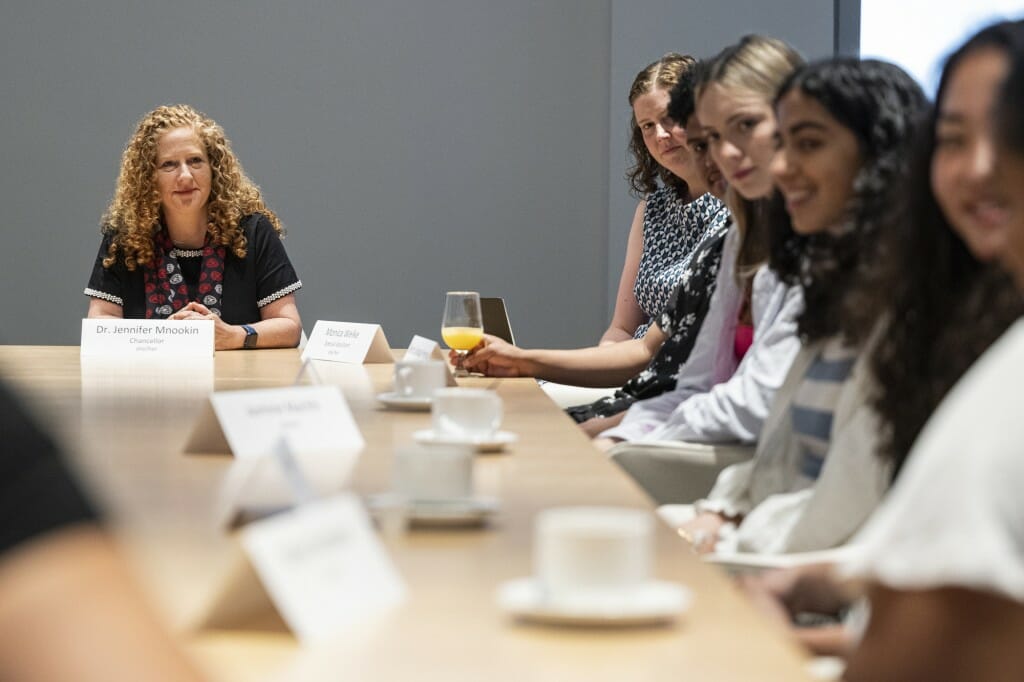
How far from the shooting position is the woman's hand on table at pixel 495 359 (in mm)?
3156

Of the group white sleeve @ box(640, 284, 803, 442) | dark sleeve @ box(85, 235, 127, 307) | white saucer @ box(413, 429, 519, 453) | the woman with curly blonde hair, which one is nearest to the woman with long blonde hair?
white sleeve @ box(640, 284, 803, 442)

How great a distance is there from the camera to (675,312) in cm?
311

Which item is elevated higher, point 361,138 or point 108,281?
point 361,138

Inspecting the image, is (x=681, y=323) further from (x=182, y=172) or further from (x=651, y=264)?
(x=182, y=172)

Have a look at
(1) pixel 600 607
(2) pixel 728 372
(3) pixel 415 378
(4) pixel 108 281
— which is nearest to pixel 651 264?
(2) pixel 728 372

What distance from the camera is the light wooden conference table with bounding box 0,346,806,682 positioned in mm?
851

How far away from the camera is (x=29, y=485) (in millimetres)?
489

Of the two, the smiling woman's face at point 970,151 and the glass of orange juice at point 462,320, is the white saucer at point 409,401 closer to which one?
the glass of orange juice at point 462,320

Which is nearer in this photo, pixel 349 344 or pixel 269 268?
pixel 349 344

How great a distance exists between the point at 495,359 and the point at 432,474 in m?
1.85

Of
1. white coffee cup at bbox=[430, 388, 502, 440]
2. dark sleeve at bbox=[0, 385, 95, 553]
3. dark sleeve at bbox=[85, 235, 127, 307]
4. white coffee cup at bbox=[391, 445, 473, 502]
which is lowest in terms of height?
dark sleeve at bbox=[85, 235, 127, 307]

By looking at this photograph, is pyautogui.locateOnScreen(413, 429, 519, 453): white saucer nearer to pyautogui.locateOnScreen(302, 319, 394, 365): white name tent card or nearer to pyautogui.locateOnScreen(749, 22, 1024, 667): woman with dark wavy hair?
pyautogui.locateOnScreen(749, 22, 1024, 667): woman with dark wavy hair

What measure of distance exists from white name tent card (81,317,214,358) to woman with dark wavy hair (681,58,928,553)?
193cm

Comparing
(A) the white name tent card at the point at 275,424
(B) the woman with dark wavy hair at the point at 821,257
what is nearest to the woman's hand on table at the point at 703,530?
(B) the woman with dark wavy hair at the point at 821,257
